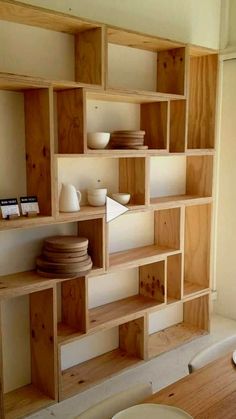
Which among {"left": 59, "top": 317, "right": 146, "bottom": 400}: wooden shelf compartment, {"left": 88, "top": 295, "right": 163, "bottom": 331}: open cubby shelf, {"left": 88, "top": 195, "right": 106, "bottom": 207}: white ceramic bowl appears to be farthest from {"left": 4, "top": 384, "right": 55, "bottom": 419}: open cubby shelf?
{"left": 88, "top": 195, "right": 106, "bottom": 207}: white ceramic bowl

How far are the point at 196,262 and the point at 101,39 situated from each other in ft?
5.71

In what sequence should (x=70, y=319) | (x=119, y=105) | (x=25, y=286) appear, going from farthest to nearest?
1. (x=119, y=105)
2. (x=70, y=319)
3. (x=25, y=286)

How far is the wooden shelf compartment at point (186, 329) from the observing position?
10.1 ft

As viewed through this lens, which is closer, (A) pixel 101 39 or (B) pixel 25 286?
(B) pixel 25 286

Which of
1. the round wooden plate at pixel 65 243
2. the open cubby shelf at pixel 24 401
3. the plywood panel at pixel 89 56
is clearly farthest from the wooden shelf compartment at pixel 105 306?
the plywood panel at pixel 89 56

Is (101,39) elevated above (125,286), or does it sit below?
above

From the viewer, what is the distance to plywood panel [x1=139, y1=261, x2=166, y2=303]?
2965 mm

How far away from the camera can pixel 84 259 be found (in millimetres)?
2432

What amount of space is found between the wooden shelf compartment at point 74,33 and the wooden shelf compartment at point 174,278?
132 centimetres

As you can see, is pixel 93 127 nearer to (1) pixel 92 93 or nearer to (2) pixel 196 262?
(1) pixel 92 93

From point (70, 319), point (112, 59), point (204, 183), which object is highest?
point (112, 59)

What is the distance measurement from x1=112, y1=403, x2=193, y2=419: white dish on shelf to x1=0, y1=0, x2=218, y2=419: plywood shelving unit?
103 centimetres

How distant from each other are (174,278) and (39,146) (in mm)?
1398

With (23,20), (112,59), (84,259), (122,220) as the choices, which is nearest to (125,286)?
(122,220)
